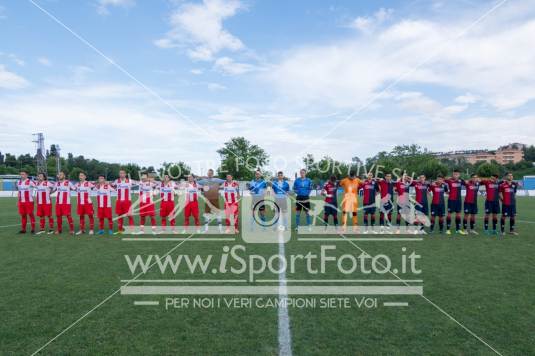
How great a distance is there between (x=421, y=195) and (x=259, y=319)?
32.8ft

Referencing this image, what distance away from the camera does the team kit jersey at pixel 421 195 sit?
13.1 metres

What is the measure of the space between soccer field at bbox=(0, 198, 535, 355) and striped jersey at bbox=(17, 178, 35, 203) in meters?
5.06

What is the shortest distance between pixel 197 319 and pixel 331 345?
6.37ft

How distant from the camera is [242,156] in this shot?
326ft

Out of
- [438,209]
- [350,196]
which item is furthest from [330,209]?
[438,209]

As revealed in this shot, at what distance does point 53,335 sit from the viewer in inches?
176

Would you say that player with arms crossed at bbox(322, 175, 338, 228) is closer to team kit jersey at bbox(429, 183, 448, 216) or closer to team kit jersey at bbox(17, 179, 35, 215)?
team kit jersey at bbox(429, 183, 448, 216)

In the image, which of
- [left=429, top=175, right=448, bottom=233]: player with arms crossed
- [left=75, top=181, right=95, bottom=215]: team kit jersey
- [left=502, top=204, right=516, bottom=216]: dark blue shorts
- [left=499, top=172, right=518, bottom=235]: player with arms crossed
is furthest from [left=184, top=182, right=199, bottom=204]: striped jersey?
[left=502, top=204, right=516, bottom=216]: dark blue shorts

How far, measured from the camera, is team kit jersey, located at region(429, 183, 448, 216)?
12.7m

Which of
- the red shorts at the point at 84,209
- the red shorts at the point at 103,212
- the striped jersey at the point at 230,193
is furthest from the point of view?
the striped jersey at the point at 230,193

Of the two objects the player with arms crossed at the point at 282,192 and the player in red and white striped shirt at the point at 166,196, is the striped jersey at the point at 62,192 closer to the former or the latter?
the player in red and white striped shirt at the point at 166,196

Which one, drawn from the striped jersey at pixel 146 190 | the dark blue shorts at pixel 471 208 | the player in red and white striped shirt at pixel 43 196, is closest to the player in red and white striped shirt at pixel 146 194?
Answer: the striped jersey at pixel 146 190

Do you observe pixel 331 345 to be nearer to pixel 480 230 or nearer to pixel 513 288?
pixel 513 288

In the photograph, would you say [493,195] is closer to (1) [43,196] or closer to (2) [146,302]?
(2) [146,302]
